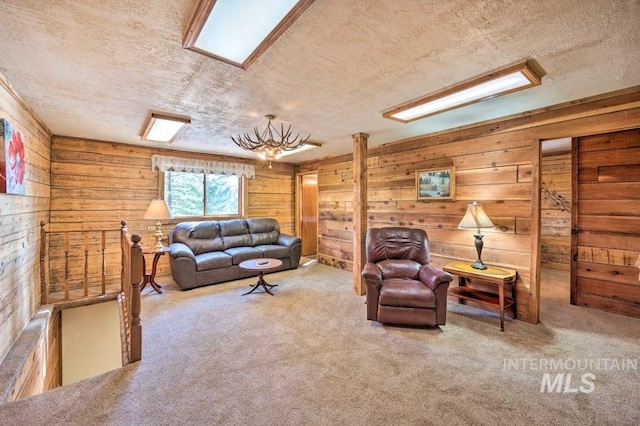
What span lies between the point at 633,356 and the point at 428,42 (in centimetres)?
300

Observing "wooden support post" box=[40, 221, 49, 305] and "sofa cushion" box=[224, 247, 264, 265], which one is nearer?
"wooden support post" box=[40, 221, 49, 305]

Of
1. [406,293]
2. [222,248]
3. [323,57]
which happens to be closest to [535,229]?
[406,293]

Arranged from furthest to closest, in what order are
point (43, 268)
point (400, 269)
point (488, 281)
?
point (43, 268)
point (400, 269)
point (488, 281)

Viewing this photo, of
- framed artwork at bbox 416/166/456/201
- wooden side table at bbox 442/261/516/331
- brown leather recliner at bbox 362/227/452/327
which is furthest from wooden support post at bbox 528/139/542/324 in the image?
brown leather recliner at bbox 362/227/452/327

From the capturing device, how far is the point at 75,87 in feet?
7.83

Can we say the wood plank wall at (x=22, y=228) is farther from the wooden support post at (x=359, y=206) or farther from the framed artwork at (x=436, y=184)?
the framed artwork at (x=436, y=184)

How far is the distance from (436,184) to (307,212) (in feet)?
11.6

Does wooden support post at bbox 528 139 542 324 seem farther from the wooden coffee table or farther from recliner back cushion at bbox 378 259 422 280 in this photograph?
the wooden coffee table

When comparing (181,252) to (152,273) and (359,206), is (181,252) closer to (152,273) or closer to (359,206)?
(152,273)

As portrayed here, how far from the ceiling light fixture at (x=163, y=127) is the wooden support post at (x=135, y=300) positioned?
60.8 inches

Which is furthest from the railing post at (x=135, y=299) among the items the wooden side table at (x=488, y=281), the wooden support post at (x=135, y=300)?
the wooden side table at (x=488, y=281)

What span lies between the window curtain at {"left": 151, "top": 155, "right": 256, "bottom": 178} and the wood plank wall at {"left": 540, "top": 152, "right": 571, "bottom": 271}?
5.89 m

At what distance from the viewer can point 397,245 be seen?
3568mm

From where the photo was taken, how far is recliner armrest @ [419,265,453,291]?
2793mm
